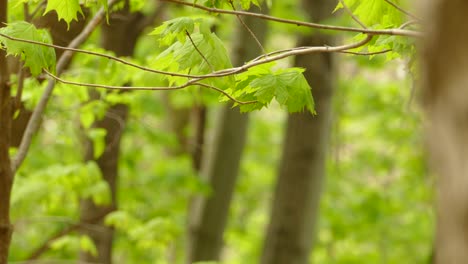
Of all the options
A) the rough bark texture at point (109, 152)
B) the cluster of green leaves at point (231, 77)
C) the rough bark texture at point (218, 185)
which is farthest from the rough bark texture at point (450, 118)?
the rough bark texture at point (218, 185)

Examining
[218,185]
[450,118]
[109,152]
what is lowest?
[218,185]

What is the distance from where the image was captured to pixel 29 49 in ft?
9.14

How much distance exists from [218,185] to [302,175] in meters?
1.30

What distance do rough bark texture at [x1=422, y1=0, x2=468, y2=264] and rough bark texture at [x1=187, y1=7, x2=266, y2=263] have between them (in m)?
7.63

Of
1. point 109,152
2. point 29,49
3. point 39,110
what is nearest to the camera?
point 29,49

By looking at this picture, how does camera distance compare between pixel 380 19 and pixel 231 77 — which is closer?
pixel 231 77

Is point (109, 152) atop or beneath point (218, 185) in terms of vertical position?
atop

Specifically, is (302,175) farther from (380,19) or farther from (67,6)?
(67,6)

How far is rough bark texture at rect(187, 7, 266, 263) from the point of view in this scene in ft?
29.1

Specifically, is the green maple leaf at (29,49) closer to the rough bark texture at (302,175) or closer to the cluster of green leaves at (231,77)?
the cluster of green leaves at (231,77)

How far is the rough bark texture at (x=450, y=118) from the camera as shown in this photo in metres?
1.02

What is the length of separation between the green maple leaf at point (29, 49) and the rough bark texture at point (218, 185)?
19.2 ft

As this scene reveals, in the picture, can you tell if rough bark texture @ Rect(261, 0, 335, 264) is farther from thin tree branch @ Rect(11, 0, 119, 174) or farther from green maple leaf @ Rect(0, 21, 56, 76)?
green maple leaf @ Rect(0, 21, 56, 76)

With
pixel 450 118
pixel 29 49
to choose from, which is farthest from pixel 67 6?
pixel 450 118
